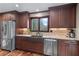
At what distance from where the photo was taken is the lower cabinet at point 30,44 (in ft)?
9.59

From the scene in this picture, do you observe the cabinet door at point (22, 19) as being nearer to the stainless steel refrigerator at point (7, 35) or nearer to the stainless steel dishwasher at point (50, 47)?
the stainless steel refrigerator at point (7, 35)

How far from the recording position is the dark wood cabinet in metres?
2.94

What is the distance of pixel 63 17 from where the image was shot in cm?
319

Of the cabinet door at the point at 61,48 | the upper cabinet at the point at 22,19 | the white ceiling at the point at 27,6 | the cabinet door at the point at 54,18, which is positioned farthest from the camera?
the cabinet door at the point at 61,48

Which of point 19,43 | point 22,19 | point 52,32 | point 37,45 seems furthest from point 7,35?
point 52,32

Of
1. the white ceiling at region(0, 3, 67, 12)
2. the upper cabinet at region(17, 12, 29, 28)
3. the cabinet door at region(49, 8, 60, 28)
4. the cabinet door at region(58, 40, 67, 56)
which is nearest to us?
the white ceiling at region(0, 3, 67, 12)

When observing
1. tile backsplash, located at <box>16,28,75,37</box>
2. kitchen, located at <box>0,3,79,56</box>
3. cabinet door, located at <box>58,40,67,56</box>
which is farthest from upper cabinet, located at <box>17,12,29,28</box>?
cabinet door, located at <box>58,40,67,56</box>

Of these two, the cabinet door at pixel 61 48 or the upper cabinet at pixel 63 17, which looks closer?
the upper cabinet at pixel 63 17

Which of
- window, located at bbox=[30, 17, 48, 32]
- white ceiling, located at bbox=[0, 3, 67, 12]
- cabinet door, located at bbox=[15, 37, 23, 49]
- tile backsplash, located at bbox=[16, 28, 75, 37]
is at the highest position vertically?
white ceiling, located at bbox=[0, 3, 67, 12]

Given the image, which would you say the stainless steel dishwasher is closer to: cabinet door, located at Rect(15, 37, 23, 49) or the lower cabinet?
the lower cabinet

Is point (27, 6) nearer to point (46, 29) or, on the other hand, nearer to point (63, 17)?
point (46, 29)

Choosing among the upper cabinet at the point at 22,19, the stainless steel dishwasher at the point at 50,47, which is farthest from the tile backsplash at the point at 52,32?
the stainless steel dishwasher at the point at 50,47

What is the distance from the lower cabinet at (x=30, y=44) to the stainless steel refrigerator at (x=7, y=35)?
155 mm

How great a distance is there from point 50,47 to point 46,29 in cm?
60
